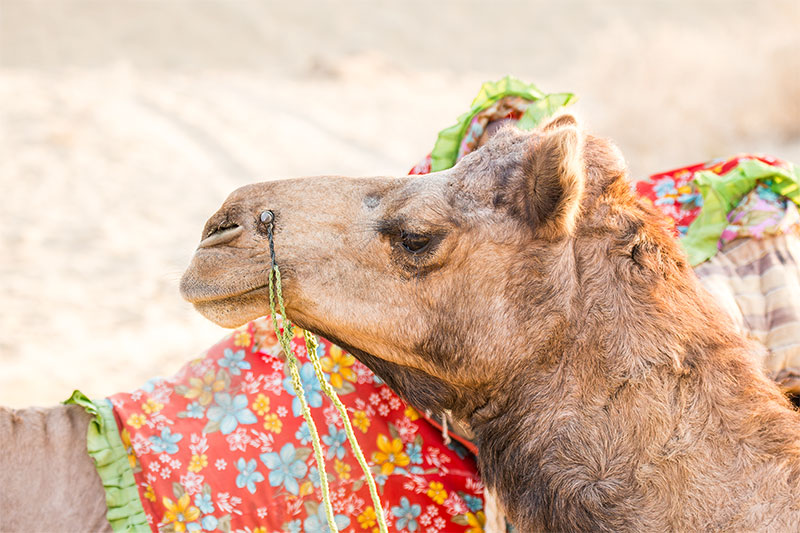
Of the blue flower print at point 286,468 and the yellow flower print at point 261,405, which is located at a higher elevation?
the yellow flower print at point 261,405

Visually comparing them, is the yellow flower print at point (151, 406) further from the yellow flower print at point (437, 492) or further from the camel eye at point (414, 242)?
the camel eye at point (414, 242)

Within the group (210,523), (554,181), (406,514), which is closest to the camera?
(554,181)

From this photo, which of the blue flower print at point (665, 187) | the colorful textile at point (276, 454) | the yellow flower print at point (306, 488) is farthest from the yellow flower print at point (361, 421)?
the blue flower print at point (665, 187)

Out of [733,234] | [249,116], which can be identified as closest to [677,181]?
[733,234]

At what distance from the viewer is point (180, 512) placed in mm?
2479

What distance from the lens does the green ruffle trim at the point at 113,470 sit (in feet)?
8.00

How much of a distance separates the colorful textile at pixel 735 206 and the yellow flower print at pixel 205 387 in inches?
59.0

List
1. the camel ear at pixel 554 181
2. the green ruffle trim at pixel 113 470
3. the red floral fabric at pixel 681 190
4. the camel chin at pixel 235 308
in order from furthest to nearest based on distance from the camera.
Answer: the red floral fabric at pixel 681 190, the green ruffle trim at pixel 113 470, the camel chin at pixel 235 308, the camel ear at pixel 554 181

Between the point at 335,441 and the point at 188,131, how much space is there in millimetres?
9923

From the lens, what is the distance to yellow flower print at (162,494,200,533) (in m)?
2.46

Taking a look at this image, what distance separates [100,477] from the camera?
2512 millimetres

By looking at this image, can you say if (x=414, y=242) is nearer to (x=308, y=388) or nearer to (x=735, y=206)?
(x=308, y=388)

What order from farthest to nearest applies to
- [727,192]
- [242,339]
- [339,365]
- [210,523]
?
[727,192]
[242,339]
[339,365]
[210,523]

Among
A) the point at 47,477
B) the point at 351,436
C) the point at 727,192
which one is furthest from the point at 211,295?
the point at 727,192
